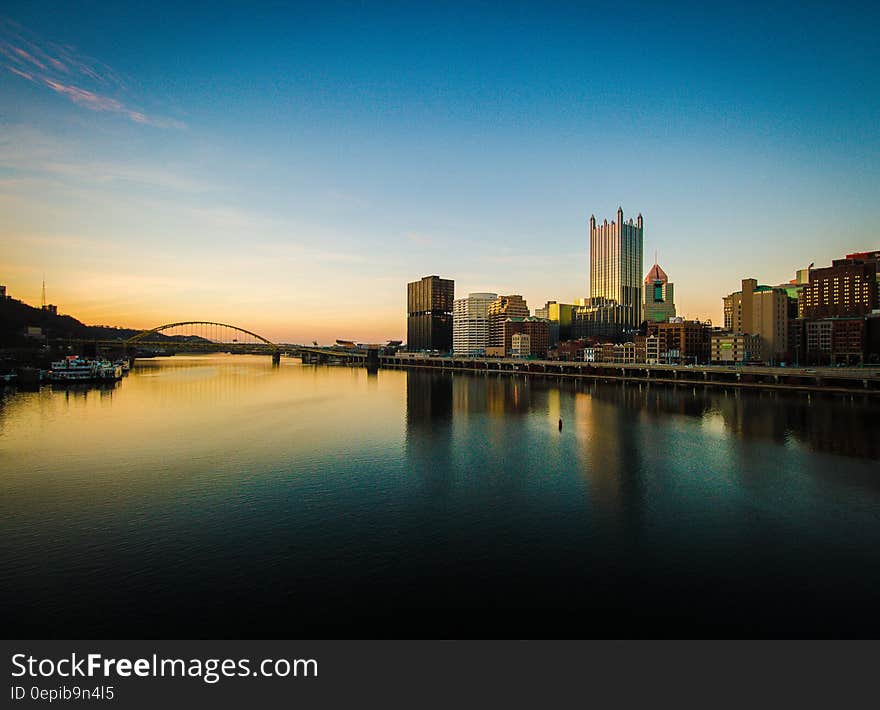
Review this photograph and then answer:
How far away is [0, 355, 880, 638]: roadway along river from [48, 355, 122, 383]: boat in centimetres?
4939

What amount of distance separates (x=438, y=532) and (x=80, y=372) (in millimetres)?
84844

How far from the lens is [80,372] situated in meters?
78.8

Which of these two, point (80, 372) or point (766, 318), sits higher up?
point (766, 318)

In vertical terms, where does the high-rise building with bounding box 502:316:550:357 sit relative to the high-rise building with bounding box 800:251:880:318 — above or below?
below

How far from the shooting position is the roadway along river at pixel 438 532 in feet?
39.4

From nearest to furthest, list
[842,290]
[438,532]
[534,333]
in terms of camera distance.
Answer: [438,532] < [842,290] < [534,333]

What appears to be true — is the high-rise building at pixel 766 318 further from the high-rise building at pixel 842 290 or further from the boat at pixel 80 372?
the boat at pixel 80 372

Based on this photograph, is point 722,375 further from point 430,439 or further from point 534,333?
point 534,333

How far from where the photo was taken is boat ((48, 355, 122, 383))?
252ft

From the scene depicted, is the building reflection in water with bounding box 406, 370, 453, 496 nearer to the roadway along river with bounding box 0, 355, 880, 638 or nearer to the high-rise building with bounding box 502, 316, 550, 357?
the roadway along river with bounding box 0, 355, 880, 638

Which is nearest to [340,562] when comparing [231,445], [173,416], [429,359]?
[231,445]

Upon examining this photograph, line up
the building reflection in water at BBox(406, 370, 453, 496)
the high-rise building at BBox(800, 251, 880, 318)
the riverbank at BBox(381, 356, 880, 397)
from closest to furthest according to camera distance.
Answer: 1. the building reflection in water at BBox(406, 370, 453, 496)
2. the riverbank at BBox(381, 356, 880, 397)
3. the high-rise building at BBox(800, 251, 880, 318)

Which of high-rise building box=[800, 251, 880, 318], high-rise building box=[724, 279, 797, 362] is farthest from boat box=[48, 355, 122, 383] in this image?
high-rise building box=[800, 251, 880, 318]

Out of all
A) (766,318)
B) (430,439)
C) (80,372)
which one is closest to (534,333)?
(766,318)
